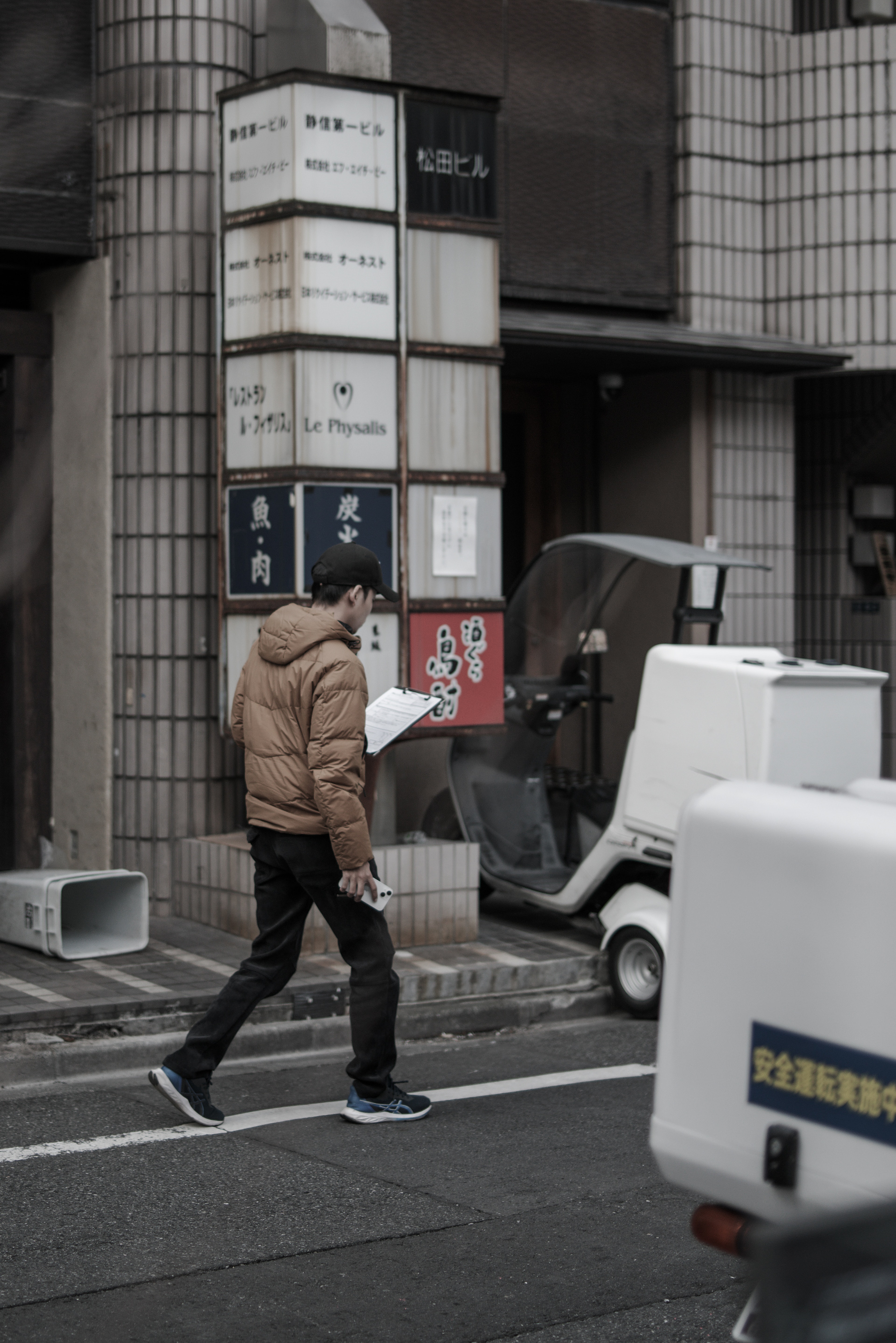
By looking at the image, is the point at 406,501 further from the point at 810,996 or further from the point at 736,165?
the point at 810,996

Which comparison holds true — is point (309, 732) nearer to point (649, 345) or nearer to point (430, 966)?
point (430, 966)

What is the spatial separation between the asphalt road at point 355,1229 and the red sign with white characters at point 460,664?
8.79 feet

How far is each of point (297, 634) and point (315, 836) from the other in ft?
2.28

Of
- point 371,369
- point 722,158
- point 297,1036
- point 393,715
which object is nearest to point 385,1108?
point 297,1036

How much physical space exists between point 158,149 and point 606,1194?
6270 millimetres

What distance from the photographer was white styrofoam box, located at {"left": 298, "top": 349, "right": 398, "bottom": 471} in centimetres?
827

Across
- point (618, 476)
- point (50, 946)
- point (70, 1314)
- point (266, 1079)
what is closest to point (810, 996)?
point (70, 1314)

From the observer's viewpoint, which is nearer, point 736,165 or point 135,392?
point 135,392

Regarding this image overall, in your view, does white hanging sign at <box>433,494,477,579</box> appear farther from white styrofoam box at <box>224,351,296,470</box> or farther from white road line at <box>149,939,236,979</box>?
white road line at <box>149,939,236,979</box>

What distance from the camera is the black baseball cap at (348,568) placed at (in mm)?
5816

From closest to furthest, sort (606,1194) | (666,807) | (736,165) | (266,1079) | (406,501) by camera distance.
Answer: (606,1194), (266,1079), (666,807), (406,501), (736,165)

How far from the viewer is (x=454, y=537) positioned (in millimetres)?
8719

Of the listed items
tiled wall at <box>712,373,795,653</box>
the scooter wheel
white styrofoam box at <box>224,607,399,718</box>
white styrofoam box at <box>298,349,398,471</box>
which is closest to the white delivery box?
the scooter wheel

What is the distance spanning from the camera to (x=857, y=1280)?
1.75 meters
